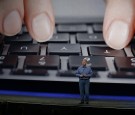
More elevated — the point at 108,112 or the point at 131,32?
the point at 131,32

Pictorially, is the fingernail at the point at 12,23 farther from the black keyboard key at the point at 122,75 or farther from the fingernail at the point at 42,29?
the black keyboard key at the point at 122,75

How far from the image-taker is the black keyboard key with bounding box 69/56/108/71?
1.04 feet

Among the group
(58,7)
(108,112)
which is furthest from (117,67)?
(58,7)

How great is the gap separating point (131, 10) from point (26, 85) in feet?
0.58

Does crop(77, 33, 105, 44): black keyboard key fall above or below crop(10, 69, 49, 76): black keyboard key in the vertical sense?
above

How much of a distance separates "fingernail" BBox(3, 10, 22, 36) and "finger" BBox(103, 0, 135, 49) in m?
0.10

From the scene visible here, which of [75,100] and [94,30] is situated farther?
[94,30]


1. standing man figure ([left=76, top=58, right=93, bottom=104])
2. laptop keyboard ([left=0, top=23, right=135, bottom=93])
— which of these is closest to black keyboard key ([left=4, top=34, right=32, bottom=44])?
laptop keyboard ([left=0, top=23, right=135, bottom=93])

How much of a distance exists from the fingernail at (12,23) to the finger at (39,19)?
1cm

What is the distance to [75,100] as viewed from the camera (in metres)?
0.29

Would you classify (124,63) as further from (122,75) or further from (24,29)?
(24,29)

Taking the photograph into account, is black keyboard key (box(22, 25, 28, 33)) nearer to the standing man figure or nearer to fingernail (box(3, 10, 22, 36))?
fingernail (box(3, 10, 22, 36))

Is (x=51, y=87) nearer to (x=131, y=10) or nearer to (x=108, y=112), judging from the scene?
(x=108, y=112)

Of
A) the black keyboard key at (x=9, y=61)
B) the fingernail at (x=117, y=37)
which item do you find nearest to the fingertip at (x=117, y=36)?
the fingernail at (x=117, y=37)
